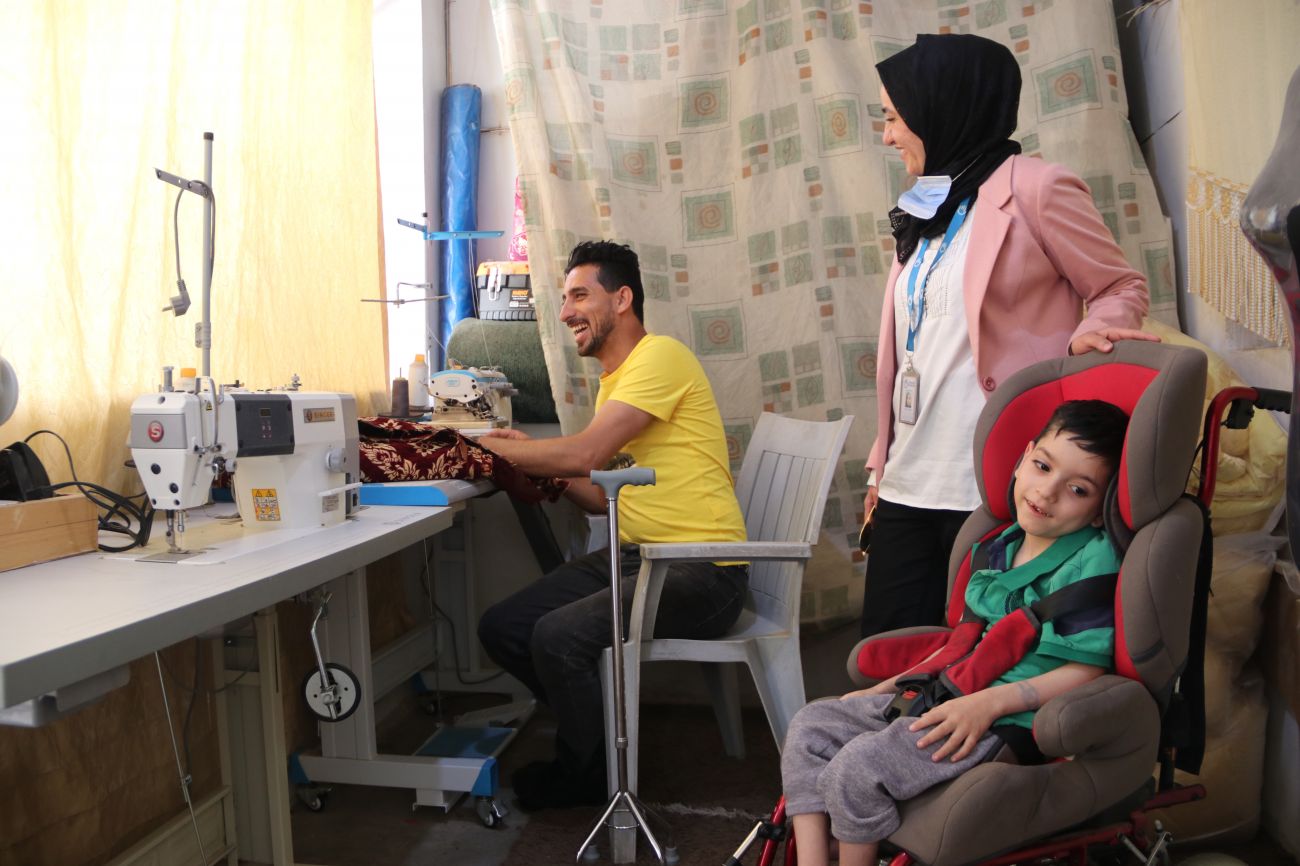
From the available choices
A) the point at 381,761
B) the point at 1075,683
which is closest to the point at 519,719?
the point at 381,761

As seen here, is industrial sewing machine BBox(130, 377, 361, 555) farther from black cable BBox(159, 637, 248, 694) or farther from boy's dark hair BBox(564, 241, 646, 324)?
boy's dark hair BBox(564, 241, 646, 324)

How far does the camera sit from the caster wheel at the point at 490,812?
2416mm

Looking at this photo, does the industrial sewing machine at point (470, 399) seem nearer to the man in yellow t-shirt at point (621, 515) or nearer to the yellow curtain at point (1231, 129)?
the man in yellow t-shirt at point (621, 515)

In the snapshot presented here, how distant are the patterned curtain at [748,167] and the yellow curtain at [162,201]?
0.55 m

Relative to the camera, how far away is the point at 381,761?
246 centimetres

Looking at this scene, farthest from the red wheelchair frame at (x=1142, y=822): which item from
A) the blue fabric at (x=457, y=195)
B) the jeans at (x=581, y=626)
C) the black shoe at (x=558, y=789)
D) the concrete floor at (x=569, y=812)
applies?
the blue fabric at (x=457, y=195)

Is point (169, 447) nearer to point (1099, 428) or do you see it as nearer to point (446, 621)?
point (1099, 428)

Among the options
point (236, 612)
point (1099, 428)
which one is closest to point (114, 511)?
point (236, 612)

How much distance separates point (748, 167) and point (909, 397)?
56.6 inches

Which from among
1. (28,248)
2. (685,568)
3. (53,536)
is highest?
(28,248)

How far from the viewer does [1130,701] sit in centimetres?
138

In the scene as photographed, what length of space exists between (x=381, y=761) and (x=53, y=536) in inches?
46.2

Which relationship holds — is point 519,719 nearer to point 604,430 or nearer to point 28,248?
point 604,430

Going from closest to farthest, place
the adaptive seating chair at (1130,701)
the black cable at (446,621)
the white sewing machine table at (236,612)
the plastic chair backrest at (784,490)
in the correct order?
the white sewing machine table at (236,612)
the adaptive seating chair at (1130,701)
the plastic chair backrest at (784,490)
the black cable at (446,621)
